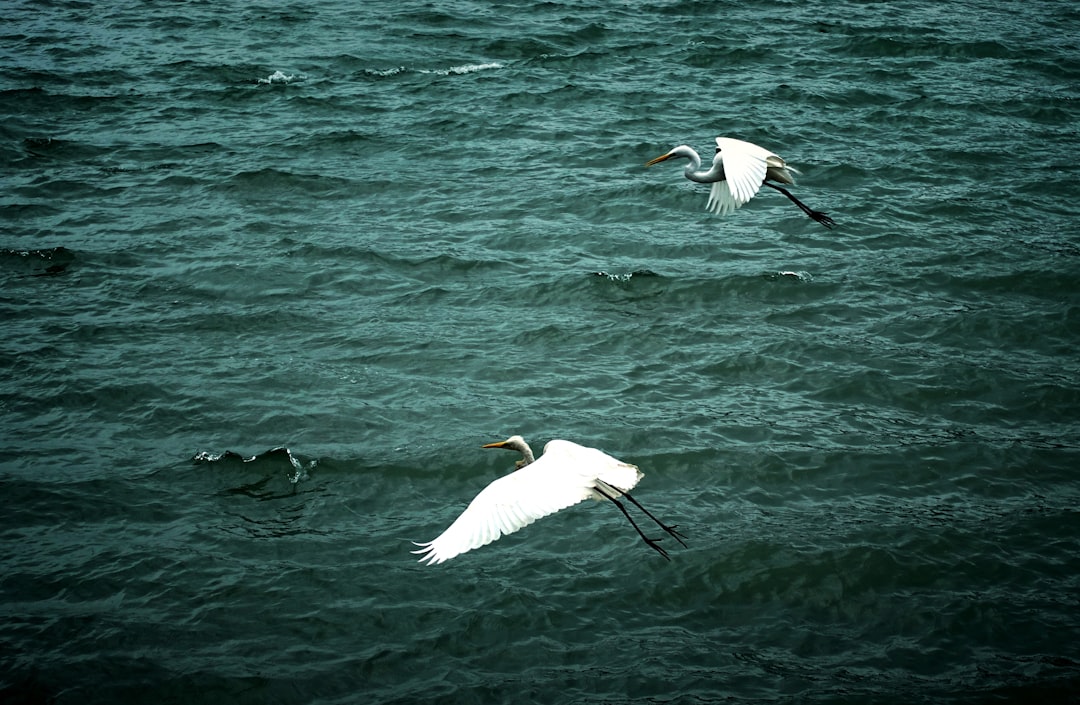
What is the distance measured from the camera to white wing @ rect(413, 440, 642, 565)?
19.5 ft

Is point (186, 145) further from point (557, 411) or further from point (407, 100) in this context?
point (557, 411)

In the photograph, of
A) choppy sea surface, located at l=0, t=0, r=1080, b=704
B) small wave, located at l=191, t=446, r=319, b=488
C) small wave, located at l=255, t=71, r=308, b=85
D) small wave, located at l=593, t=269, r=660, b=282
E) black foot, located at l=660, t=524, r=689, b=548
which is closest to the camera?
choppy sea surface, located at l=0, t=0, r=1080, b=704

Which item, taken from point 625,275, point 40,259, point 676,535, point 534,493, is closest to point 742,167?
point 676,535

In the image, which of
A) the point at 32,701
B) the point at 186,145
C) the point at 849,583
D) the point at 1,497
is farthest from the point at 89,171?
the point at 849,583

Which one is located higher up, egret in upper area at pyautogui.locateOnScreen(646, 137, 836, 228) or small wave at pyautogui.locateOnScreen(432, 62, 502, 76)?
egret in upper area at pyautogui.locateOnScreen(646, 137, 836, 228)

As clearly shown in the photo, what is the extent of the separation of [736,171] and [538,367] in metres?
2.94

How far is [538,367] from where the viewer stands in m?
10.5

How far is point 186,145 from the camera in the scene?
1540 cm

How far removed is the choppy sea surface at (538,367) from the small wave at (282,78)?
0.06 meters

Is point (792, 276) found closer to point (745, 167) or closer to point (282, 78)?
point (745, 167)

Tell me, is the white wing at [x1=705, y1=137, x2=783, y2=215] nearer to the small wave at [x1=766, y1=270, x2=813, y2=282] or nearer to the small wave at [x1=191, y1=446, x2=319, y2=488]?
the small wave at [x1=766, y1=270, x2=813, y2=282]

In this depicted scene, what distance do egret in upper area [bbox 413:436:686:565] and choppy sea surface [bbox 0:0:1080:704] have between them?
4.12 ft

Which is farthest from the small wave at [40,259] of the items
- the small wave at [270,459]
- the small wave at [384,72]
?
the small wave at [384,72]

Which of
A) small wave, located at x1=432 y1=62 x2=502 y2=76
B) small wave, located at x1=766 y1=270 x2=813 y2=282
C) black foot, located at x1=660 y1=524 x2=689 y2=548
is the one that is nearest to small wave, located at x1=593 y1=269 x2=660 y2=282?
small wave, located at x1=766 y1=270 x2=813 y2=282
